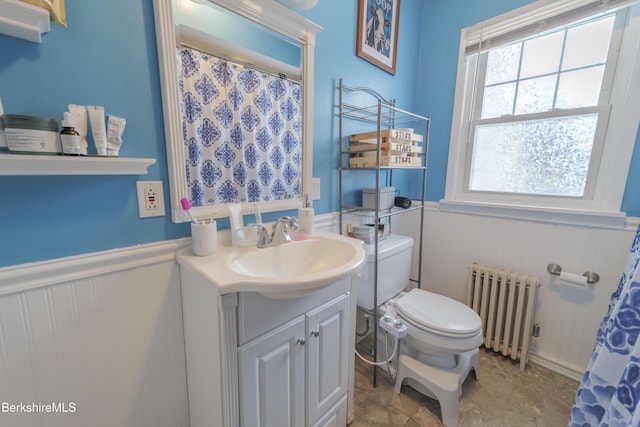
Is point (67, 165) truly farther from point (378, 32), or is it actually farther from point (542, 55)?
point (542, 55)

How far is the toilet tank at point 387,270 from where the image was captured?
136cm

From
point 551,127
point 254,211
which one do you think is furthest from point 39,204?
point 551,127

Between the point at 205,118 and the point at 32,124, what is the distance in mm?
435

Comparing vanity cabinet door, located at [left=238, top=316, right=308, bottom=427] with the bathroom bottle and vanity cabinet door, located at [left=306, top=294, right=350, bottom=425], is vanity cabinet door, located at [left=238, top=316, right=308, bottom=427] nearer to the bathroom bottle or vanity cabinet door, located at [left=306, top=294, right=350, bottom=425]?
vanity cabinet door, located at [left=306, top=294, right=350, bottom=425]

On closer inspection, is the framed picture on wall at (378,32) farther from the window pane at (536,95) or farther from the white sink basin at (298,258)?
the white sink basin at (298,258)

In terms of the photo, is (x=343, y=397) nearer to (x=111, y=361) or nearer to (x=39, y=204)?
(x=111, y=361)

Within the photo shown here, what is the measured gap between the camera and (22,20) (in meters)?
0.55

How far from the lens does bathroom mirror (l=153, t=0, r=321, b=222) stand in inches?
31.5

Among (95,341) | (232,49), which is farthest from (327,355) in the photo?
(232,49)

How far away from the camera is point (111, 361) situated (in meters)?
0.80

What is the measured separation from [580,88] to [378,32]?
1165mm
